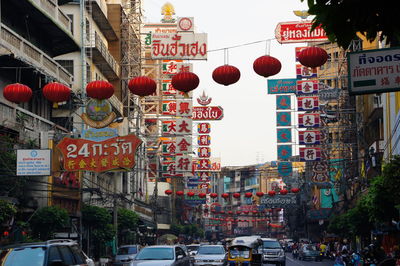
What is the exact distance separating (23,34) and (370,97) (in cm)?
2560

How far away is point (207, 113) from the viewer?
61.1 meters

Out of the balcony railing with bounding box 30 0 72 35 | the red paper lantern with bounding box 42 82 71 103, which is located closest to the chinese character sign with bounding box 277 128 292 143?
the balcony railing with bounding box 30 0 72 35

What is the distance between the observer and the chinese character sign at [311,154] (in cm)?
5416

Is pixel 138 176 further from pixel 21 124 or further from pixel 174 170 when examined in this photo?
pixel 21 124

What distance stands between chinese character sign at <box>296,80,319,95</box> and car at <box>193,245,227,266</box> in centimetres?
2059

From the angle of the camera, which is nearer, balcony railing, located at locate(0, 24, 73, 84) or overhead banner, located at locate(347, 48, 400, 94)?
overhead banner, located at locate(347, 48, 400, 94)

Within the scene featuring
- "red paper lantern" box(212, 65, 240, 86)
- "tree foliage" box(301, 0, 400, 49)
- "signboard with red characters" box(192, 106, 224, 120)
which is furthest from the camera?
"signboard with red characters" box(192, 106, 224, 120)

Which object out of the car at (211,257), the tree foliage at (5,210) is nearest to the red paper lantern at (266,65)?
the tree foliage at (5,210)

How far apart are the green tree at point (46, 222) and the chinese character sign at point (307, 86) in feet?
75.8

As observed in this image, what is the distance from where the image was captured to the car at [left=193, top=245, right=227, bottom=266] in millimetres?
31750

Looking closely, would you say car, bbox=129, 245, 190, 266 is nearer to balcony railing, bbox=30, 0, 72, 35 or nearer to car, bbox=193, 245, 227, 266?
car, bbox=193, 245, 227, 266

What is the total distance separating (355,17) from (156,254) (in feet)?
59.4

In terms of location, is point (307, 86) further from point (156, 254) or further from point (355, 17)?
point (355, 17)

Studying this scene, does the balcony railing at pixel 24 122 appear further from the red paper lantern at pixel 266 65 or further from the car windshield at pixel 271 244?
the red paper lantern at pixel 266 65
